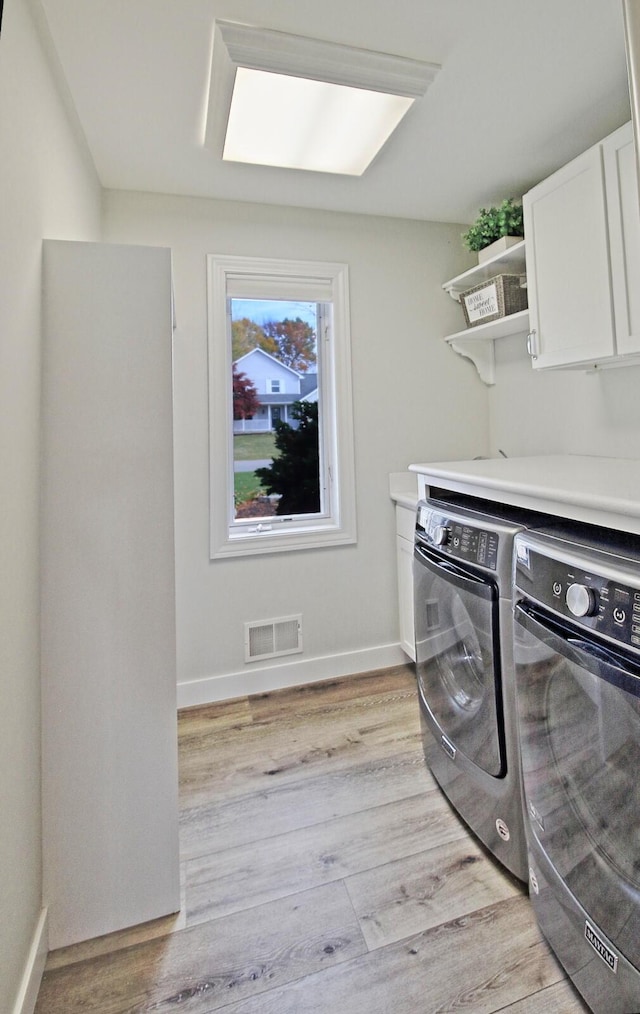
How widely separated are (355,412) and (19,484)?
1719 millimetres

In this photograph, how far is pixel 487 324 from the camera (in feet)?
7.32

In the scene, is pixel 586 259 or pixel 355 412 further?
pixel 355 412

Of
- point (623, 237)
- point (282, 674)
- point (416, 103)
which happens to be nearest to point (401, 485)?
point (282, 674)

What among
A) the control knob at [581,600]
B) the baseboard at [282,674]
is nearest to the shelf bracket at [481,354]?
the baseboard at [282,674]

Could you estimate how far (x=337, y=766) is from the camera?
180 cm

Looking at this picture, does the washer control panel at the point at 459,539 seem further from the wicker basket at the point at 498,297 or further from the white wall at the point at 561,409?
the wicker basket at the point at 498,297

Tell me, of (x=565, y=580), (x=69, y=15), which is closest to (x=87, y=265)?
(x=69, y=15)

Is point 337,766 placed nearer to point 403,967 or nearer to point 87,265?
point 403,967

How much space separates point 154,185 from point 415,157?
115cm

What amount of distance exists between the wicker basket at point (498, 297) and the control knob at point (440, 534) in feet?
4.06

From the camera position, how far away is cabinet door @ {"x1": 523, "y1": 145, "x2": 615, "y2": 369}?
1557 millimetres

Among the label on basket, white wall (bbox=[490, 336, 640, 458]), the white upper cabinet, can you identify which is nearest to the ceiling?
the white upper cabinet

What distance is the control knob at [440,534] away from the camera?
148cm

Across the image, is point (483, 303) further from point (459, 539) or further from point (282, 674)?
point (282, 674)
